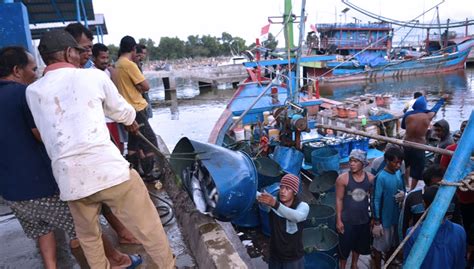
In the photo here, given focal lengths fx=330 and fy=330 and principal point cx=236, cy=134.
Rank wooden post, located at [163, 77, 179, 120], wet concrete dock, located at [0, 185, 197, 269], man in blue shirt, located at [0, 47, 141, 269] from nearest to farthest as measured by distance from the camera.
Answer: man in blue shirt, located at [0, 47, 141, 269] → wet concrete dock, located at [0, 185, 197, 269] → wooden post, located at [163, 77, 179, 120]

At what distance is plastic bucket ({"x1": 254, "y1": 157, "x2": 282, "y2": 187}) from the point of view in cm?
528

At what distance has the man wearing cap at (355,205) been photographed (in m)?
3.77

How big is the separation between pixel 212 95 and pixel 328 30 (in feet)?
47.2

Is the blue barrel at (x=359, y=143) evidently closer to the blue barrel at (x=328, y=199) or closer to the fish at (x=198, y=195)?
the blue barrel at (x=328, y=199)

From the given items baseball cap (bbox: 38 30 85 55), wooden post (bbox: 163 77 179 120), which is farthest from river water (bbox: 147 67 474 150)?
baseball cap (bbox: 38 30 85 55)

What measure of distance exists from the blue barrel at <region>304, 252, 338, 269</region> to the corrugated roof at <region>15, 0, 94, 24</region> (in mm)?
9875

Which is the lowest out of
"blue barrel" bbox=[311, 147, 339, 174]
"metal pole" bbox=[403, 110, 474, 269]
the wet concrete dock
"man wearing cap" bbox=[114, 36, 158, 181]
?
"blue barrel" bbox=[311, 147, 339, 174]

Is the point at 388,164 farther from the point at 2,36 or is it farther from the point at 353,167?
the point at 2,36

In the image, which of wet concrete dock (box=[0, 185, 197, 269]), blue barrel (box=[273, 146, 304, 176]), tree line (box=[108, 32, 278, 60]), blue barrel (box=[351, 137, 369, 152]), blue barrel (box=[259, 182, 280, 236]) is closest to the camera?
wet concrete dock (box=[0, 185, 197, 269])

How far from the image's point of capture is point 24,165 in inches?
88.1

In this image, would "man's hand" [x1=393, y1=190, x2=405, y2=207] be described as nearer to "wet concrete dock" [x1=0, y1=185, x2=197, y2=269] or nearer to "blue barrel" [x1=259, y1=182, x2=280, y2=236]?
"blue barrel" [x1=259, y1=182, x2=280, y2=236]

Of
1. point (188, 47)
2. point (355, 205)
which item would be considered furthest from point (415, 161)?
point (188, 47)

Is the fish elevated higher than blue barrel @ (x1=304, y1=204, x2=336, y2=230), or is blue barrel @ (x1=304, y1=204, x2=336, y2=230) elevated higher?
the fish

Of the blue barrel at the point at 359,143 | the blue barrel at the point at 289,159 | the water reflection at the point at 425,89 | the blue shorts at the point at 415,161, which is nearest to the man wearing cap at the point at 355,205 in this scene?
the blue barrel at the point at 289,159
